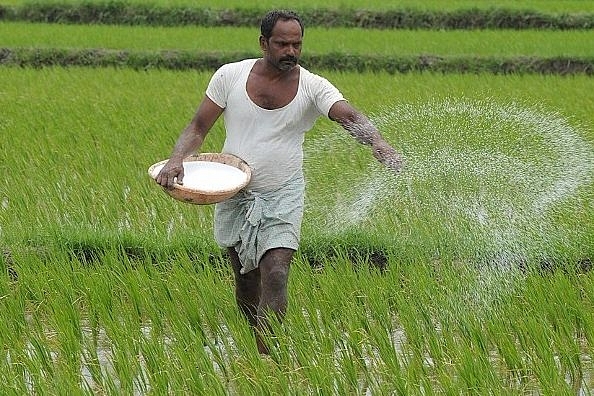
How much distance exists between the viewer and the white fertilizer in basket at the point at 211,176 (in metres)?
3.85

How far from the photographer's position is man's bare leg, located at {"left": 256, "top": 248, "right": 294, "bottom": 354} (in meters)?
3.85

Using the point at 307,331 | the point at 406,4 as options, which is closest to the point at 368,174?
the point at 307,331

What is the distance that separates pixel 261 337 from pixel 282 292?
16 centimetres

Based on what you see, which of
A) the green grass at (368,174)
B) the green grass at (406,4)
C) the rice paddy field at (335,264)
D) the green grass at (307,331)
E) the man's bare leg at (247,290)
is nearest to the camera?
the green grass at (307,331)

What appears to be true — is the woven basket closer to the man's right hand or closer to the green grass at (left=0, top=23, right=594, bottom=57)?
the man's right hand

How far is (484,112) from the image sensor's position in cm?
857

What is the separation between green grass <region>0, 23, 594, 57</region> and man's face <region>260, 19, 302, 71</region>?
325 inches

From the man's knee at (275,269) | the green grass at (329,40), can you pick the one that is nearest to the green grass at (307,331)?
the man's knee at (275,269)

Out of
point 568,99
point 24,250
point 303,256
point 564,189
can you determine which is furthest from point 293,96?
point 568,99

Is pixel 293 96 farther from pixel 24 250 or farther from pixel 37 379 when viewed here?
pixel 24 250

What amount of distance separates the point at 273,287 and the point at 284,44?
77 cm

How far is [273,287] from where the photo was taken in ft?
12.6

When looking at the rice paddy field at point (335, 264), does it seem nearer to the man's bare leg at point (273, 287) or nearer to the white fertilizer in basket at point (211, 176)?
the man's bare leg at point (273, 287)

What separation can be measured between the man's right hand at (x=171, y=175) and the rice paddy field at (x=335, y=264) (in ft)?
1.59
